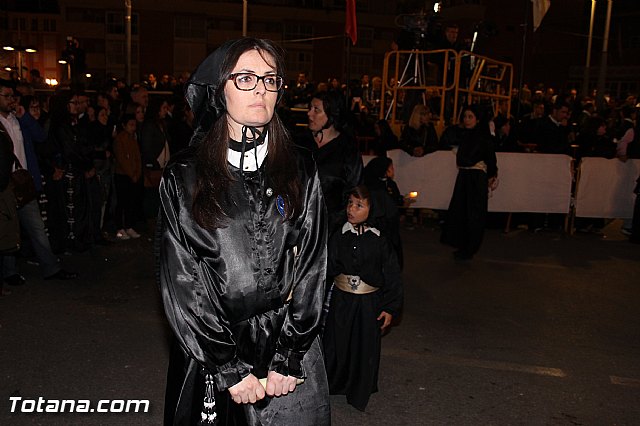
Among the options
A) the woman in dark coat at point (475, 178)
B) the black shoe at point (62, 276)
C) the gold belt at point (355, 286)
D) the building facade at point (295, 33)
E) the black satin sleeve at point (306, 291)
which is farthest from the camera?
the building facade at point (295, 33)

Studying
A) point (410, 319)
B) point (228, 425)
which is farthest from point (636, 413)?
point (228, 425)

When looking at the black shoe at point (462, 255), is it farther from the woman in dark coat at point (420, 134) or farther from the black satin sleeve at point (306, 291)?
the black satin sleeve at point (306, 291)

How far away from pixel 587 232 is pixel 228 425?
1057 centimetres

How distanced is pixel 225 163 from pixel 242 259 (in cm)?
37

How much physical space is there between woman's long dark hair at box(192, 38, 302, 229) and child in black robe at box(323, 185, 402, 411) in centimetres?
205

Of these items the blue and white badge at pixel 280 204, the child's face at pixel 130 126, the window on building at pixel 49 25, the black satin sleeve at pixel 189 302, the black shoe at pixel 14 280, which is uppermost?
the window on building at pixel 49 25

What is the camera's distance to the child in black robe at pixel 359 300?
4688 millimetres

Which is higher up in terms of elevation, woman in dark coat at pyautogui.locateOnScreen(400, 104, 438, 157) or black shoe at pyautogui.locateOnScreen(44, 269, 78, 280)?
woman in dark coat at pyautogui.locateOnScreen(400, 104, 438, 157)

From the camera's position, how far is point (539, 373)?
5.43 metres

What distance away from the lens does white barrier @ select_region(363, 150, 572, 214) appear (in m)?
11.5

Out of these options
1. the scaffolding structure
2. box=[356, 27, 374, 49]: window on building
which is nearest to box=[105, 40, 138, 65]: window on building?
box=[356, 27, 374, 49]: window on building

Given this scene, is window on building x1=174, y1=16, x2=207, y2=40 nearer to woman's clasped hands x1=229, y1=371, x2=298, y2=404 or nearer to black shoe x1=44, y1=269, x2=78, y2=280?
black shoe x1=44, y1=269, x2=78, y2=280

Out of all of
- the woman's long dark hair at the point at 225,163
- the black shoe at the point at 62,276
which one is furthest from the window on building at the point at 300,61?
the woman's long dark hair at the point at 225,163

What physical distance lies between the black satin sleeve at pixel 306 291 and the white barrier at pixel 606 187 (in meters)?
9.97
